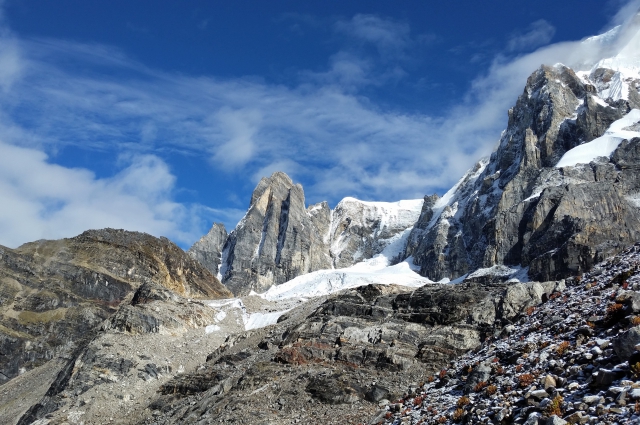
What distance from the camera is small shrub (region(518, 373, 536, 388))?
17.9 m

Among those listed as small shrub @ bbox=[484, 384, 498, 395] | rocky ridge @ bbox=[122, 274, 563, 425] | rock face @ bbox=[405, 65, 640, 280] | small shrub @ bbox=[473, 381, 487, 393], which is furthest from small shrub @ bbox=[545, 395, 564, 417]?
rock face @ bbox=[405, 65, 640, 280]

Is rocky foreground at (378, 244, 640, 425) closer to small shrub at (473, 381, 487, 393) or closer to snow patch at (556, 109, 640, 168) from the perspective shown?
small shrub at (473, 381, 487, 393)

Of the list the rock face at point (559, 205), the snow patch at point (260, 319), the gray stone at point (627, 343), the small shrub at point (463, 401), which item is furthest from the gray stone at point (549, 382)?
the rock face at point (559, 205)

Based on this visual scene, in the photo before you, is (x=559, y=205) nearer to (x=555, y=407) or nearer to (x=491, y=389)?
(x=491, y=389)

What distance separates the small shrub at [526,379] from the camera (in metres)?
17.9

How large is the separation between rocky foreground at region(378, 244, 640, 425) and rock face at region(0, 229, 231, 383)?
7957cm

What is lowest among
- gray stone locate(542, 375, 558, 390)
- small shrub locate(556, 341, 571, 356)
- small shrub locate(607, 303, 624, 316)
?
gray stone locate(542, 375, 558, 390)

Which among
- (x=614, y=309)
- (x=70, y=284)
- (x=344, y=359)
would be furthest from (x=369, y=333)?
(x=70, y=284)

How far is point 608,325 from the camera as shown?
62.5ft

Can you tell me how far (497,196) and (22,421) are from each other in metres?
168

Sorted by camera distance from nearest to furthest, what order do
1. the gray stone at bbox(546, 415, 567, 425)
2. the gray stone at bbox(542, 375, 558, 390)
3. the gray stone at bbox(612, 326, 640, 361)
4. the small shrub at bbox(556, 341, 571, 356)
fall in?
1. the gray stone at bbox(546, 415, 567, 425)
2. the gray stone at bbox(612, 326, 640, 361)
3. the gray stone at bbox(542, 375, 558, 390)
4. the small shrub at bbox(556, 341, 571, 356)

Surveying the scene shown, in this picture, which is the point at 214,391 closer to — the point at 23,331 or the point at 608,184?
the point at 23,331

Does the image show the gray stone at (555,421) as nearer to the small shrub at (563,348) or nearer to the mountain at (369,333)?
the mountain at (369,333)

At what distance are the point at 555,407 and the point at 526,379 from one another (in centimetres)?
341
